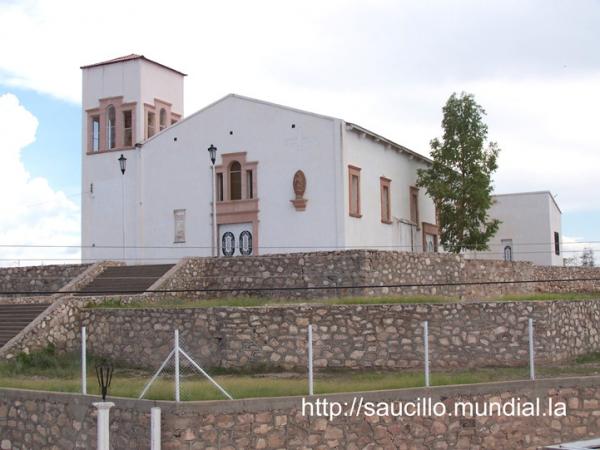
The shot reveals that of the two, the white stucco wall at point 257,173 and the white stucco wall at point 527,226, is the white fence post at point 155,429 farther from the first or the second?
the white stucco wall at point 527,226

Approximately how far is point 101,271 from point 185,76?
12.1 meters

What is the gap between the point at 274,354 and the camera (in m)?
17.1

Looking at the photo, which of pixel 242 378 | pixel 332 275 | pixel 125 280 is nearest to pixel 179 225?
pixel 125 280

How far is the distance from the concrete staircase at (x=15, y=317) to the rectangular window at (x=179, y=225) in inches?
395

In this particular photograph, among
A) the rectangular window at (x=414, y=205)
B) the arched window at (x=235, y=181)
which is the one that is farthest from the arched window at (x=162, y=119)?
the rectangular window at (x=414, y=205)

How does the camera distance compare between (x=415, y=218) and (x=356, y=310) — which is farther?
(x=415, y=218)

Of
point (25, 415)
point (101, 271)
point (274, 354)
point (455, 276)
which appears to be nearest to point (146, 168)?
point (101, 271)

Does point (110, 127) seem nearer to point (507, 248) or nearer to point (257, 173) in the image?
point (257, 173)

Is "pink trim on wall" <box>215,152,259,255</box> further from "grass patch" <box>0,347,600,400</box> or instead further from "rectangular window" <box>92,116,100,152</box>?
"grass patch" <box>0,347,600,400</box>

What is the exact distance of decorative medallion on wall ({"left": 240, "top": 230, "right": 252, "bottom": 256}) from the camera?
3014 centimetres

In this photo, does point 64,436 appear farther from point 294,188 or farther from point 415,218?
point 415,218

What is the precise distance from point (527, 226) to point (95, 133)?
21409 mm

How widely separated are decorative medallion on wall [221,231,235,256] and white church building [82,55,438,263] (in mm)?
39

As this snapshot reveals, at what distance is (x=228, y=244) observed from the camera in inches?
1206
